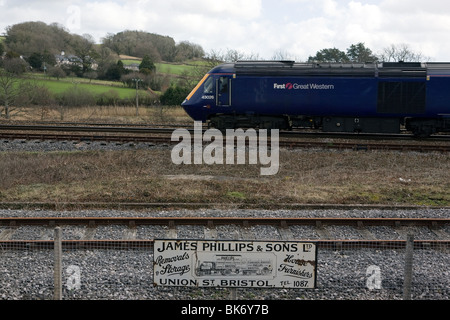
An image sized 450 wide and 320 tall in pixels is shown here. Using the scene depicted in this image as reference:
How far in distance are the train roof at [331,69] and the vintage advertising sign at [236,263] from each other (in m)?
13.8

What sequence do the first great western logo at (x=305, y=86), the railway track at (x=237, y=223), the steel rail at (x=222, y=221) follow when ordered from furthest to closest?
the first great western logo at (x=305, y=86)
the steel rail at (x=222, y=221)
the railway track at (x=237, y=223)

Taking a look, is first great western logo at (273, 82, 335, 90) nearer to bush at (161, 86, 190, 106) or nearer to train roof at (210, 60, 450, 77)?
train roof at (210, 60, 450, 77)

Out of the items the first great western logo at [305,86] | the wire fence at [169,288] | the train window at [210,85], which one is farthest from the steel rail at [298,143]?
the wire fence at [169,288]

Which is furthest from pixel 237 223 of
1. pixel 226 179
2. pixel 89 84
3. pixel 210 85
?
pixel 89 84

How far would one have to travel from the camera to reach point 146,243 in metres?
8.38

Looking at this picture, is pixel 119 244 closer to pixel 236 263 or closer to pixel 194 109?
pixel 236 263

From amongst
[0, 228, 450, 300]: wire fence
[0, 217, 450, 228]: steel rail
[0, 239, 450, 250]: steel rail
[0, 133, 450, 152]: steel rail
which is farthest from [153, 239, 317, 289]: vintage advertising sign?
[0, 133, 450, 152]: steel rail

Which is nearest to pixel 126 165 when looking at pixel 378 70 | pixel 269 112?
pixel 269 112

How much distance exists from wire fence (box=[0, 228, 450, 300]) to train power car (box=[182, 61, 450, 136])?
10555 millimetres

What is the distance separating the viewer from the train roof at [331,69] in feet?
59.1

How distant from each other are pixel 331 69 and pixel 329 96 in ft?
3.57

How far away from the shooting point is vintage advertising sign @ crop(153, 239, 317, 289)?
562 cm

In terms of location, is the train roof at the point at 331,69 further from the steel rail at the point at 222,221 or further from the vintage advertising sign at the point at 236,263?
the vintage advertising sign at the point at 236,263
